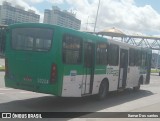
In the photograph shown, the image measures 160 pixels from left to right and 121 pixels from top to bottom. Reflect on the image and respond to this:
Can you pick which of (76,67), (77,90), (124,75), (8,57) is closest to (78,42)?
(76,67)

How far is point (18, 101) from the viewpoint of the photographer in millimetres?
13094

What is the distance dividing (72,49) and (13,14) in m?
101

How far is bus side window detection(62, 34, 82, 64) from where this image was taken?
12.1 meters

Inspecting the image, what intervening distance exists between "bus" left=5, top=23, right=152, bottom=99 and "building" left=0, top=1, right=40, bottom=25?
311 ft

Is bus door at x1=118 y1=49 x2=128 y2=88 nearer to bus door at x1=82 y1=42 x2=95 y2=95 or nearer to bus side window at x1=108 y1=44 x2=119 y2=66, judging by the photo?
bus side window at x1=108 y1=44 x2=119 y2=66

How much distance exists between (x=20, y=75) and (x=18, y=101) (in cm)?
126

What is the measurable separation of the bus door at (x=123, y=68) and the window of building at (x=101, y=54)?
2.10 m

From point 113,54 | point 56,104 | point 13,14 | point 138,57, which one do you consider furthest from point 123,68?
point 13,14

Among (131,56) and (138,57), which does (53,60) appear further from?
(138,57)

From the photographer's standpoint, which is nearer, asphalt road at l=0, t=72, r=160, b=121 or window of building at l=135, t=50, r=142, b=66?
asphalt road at l=0, t=72, r=160, b=121

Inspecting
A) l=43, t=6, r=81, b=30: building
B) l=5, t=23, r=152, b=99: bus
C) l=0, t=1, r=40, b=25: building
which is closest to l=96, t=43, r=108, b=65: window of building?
l=5, t=23, r=152, b=99: bus

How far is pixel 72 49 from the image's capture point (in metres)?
12.6

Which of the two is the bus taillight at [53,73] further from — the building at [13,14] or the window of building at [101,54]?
the building at [13,14]

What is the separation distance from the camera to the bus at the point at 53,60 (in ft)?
38.6
